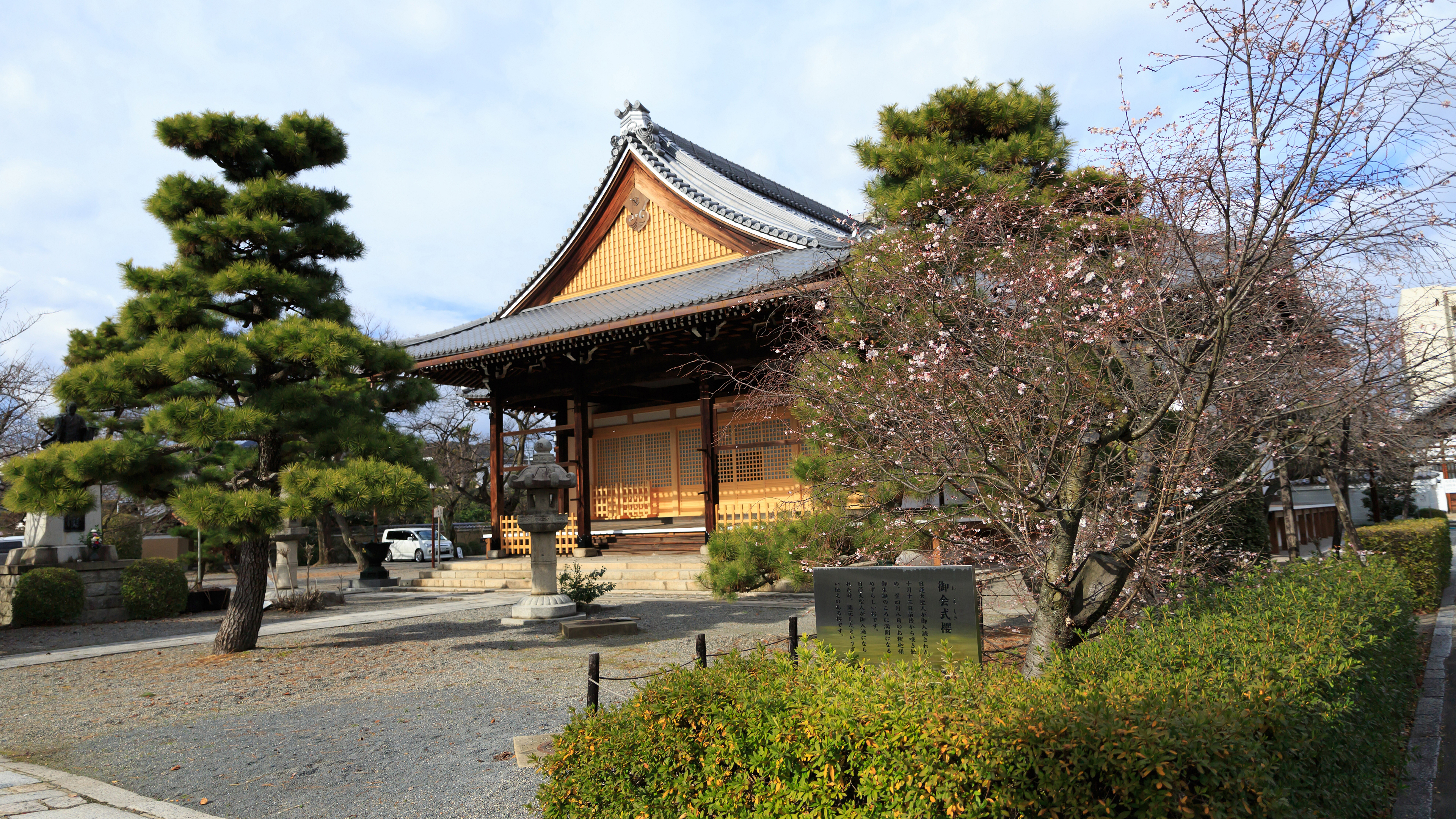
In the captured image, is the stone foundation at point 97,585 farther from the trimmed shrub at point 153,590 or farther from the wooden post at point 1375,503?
the wooden post at point 1375,503

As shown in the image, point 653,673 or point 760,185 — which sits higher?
point 760,185

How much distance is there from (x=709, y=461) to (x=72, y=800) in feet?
37.2

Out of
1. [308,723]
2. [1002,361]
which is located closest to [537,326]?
[308,723]

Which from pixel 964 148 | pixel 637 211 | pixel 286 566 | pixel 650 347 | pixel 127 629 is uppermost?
pixel 637 211

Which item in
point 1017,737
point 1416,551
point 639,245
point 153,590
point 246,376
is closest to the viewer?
point 1017,737

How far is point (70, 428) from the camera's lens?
12.8m

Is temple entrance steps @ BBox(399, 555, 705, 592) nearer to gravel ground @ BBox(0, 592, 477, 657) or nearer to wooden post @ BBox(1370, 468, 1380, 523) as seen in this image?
gravel ground @ BBox(0, 592, 477, 657)

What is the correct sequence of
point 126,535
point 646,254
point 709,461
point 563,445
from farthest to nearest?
point 126,535, point 563,445, point 646,254, point 709,461

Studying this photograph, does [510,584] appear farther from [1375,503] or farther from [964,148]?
[1375,503]

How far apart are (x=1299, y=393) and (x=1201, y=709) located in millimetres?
4085

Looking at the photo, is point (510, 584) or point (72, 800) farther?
point (510, 584)

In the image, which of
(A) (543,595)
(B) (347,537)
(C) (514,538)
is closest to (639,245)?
(C) (514,538)

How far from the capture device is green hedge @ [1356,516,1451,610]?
12078 millimetres

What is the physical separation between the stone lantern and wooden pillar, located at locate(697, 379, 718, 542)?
379 cm
